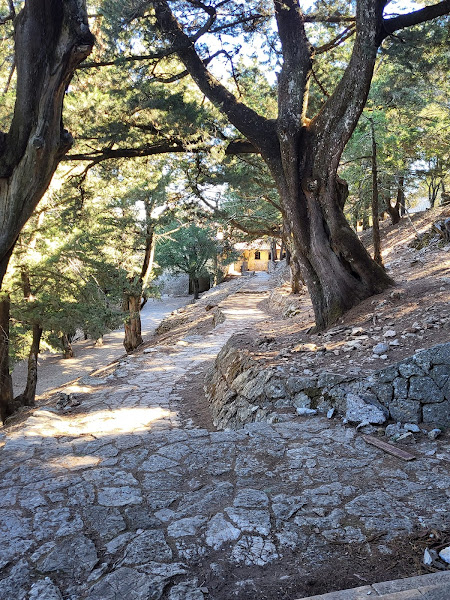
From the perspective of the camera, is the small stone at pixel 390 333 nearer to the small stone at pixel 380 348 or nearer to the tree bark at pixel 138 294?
the small stone at pixel 380 348

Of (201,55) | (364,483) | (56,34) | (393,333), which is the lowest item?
(364,483)

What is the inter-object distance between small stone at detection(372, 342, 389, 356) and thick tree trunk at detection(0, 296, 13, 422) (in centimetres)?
846

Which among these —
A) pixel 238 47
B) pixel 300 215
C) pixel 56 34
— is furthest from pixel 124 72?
pixel 300 215

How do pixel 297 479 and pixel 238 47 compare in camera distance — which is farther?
pixel 238 47

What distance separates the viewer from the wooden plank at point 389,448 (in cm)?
338

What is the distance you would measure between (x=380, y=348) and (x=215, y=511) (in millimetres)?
3175

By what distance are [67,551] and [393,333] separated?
4.49 m

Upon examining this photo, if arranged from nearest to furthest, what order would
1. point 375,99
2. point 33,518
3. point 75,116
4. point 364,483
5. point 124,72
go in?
point 33,518 → point 364,483 → point 124,72 → point 75,116 → point 375,99

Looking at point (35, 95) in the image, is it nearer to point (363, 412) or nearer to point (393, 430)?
point (363, 412)

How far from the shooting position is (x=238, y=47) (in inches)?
311

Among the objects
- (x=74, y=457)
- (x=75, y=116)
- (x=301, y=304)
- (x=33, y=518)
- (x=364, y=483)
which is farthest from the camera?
(x=301, y=304)

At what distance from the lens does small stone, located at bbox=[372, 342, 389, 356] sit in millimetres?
5062

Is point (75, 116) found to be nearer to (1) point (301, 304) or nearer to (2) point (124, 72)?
(2) point (124, 72)

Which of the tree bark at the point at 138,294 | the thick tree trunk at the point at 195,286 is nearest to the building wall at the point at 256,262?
the thick tree trunk at the point at 195,286
